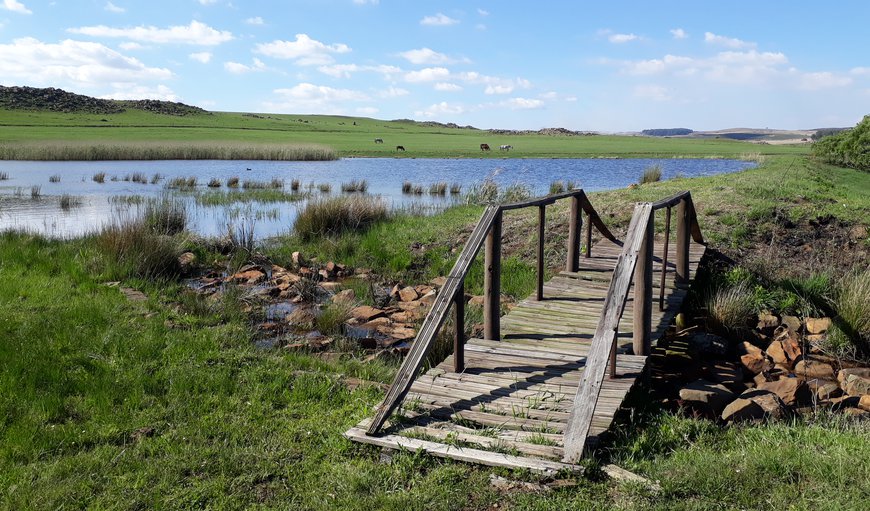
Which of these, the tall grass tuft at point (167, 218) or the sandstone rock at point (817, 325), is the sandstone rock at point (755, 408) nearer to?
the sandstone rock at point (817, 325)

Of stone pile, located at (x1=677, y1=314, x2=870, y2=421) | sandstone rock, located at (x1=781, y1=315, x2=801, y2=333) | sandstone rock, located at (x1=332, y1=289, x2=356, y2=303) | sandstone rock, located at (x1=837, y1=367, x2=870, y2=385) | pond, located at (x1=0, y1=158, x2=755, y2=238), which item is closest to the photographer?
stone pile, located at (x1=677, y1=314, x2=870, y2=421)

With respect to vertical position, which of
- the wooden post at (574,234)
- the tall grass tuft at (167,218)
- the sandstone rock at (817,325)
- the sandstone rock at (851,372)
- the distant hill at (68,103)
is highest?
the distant hill at (68,103)

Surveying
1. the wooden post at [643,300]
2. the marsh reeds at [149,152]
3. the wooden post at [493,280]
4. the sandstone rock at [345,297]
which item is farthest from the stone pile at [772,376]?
the marsh reeds at [149,152]

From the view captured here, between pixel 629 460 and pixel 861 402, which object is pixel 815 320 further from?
pixel 629 460

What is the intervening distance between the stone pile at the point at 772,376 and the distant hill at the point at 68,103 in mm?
97349

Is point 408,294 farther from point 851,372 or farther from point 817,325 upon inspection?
point 851,372

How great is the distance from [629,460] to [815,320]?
5.26m

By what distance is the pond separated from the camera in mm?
18828

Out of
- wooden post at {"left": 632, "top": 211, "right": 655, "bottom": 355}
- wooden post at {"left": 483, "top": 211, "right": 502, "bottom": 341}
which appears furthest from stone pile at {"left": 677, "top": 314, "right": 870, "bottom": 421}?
wooden post at {"left": 483, "top": 211, "right": 502, "bottom": 341}

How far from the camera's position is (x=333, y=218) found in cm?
1520

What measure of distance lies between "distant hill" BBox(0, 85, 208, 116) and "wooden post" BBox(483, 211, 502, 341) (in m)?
96.8

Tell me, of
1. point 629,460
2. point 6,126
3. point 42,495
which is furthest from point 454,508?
point 6,126

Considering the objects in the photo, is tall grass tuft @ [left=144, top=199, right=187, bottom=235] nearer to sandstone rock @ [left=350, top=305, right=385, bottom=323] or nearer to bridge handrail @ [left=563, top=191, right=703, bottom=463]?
sandstone rock @ [left=350, top=305, right=385, bottom=323]

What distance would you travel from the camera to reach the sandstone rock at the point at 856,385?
6.31m
